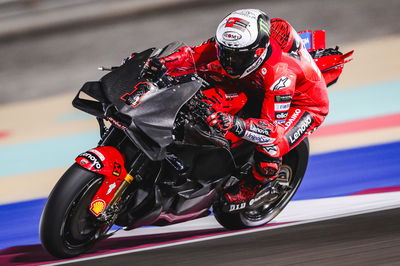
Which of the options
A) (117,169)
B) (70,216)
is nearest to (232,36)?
(117,169)

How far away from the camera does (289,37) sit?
16.1 ft

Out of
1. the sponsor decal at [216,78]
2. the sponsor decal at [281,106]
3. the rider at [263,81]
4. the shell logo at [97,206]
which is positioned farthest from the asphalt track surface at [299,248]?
the sponsor decal at [216,78]

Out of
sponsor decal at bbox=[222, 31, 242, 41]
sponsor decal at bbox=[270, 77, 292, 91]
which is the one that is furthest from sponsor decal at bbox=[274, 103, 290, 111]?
sponsor decal at bbox=[222, 31, 242, 41]

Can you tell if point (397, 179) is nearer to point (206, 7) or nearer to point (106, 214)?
point (106, 214)

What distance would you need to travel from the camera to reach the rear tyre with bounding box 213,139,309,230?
5215mm

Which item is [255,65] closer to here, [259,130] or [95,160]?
[259,130]

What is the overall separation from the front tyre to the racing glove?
83 centimetres

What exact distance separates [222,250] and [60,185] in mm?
1231

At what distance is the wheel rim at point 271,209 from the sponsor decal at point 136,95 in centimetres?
166

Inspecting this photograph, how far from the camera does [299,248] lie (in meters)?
4.33

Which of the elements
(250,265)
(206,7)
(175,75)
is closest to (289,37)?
(175,75)

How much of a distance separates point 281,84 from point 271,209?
A: 4.69 ft

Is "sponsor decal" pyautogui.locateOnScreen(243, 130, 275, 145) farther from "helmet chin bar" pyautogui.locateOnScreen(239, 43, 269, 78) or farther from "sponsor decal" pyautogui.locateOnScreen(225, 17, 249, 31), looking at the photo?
"sponsor decal" pyautogui.locateOnScreen(225, 17, 249, 31)

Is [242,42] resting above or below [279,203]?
above
